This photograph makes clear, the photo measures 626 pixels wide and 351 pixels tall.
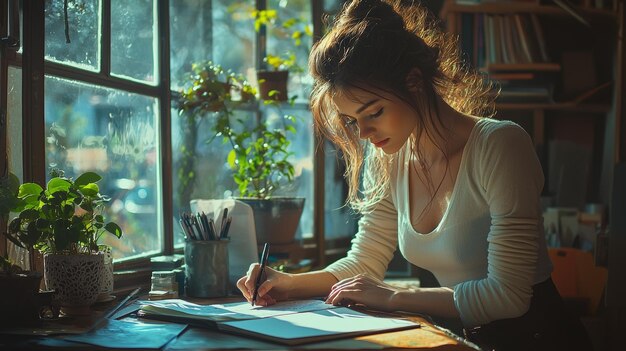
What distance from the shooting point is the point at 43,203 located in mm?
1494

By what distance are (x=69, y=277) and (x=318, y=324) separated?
1.75 feet

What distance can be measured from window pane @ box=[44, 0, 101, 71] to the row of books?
2.12 meters

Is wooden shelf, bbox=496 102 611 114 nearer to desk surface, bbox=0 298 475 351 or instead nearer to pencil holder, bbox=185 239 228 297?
pencil holder, bbox=185 239 228 297

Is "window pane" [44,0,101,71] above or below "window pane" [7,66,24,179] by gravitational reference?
above

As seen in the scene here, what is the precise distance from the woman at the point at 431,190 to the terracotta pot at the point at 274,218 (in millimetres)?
546

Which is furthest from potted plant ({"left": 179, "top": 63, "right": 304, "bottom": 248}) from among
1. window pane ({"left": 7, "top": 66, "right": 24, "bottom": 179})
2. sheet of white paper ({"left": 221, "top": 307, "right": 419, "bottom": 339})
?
sheet of white paper ({"left": 221, "top": 307, "right": 419, "bottom": 339})

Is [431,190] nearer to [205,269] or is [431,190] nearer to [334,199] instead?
[205,269]

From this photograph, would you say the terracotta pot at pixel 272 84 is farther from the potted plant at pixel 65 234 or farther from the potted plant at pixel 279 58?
the potted plant at pixel 65 234

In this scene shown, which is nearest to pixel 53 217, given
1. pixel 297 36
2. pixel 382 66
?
pixel 382 66

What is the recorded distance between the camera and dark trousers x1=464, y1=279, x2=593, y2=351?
5.22ft

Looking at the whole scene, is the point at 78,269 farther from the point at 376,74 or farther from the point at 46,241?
the point at 376,74

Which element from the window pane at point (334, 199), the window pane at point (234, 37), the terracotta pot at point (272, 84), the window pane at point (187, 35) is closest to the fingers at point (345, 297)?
the window pane at point (187, 35)

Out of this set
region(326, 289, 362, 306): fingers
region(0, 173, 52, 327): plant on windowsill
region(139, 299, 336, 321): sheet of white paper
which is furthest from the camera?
region(326, 289, 362, 306): fingers

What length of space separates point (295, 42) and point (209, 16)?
46cm
